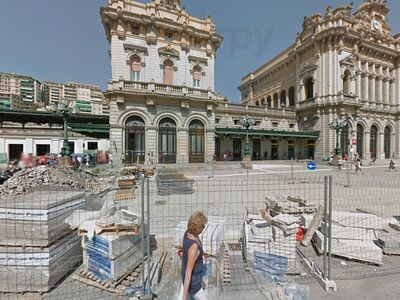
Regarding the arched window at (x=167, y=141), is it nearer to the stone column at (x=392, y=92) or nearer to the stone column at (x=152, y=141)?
the stone column at (x=152, y=141)

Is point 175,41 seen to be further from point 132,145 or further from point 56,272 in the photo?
point 56,272

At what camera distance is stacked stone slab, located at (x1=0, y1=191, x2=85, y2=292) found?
3.12 m

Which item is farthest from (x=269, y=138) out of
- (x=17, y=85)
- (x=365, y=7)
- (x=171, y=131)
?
(x=17, y=85)

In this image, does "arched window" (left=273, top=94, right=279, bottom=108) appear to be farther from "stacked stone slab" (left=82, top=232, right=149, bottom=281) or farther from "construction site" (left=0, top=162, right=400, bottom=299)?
"stacked stone slab" (left=82, top=232, right=149, bottom=281)

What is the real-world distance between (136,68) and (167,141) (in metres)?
9.38

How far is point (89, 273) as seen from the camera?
3434 millimetres

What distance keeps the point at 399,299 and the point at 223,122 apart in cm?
3050

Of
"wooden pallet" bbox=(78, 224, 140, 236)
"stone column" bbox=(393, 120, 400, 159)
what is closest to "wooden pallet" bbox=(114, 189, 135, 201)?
"wooden pallet" bbox=(78, 224, 140, 236)

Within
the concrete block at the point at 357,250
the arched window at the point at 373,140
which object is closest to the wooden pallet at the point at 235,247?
the concrete block at the point at 357,250

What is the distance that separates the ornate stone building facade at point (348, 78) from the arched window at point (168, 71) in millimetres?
24604

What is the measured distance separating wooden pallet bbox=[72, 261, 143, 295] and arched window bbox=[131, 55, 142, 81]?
2378 cm

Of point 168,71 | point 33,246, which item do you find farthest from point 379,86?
point 33,246

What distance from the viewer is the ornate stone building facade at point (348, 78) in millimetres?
32875

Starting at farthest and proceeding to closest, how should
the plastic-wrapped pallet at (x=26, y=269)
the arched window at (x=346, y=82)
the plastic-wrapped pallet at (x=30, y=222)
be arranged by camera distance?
the arched window at (x=346, y=82) < the plastic-wrapped pallet at (x=30, y=222) < the plastic-wrapped pallet at (x=26, y=269)
